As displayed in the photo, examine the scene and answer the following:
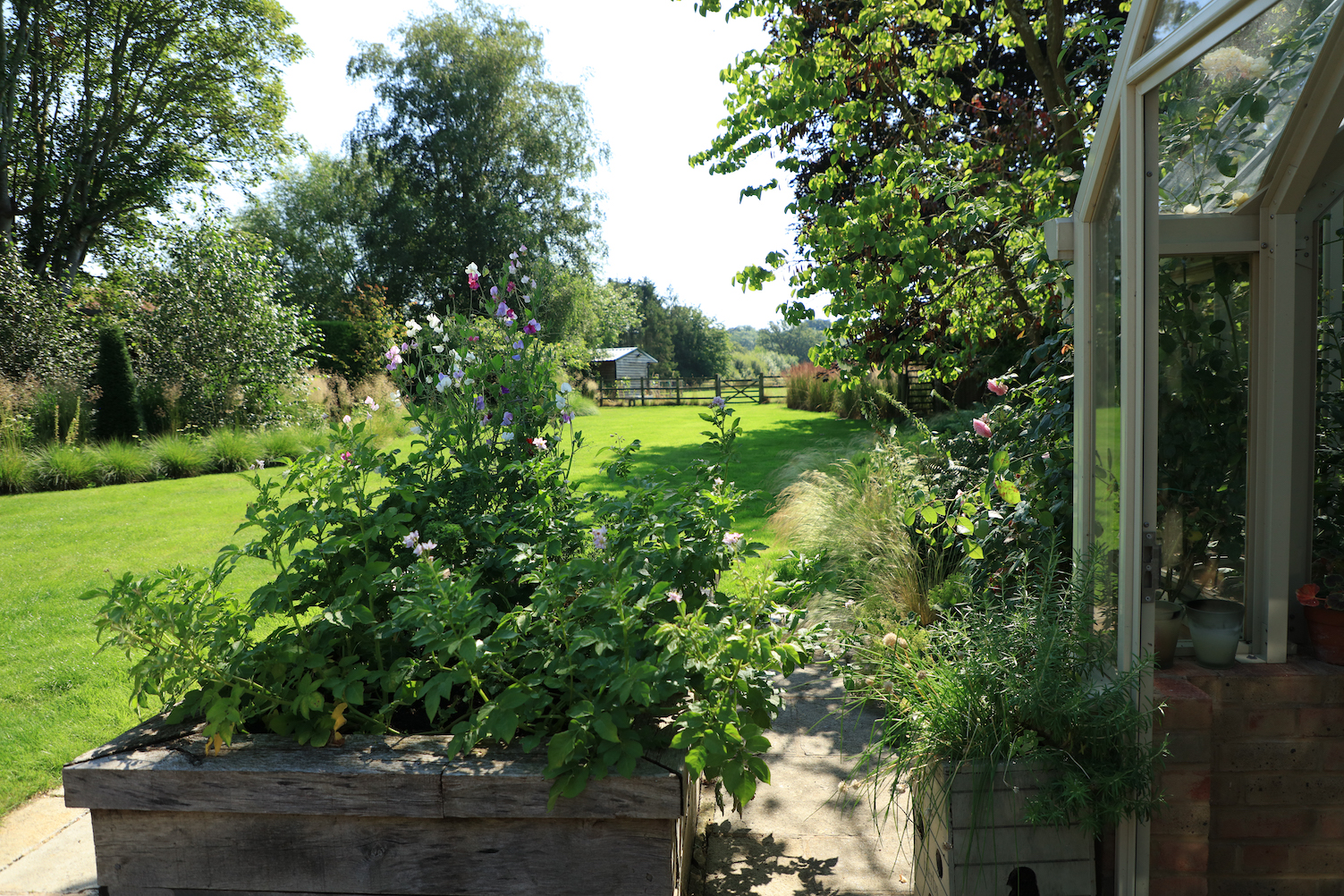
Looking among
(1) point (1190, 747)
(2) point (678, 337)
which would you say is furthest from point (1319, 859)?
(2) point (678, 337)

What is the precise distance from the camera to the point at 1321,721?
6.40 ft

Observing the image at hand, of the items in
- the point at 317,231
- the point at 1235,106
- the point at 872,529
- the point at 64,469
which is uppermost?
the point at 317,231

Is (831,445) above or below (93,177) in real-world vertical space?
below

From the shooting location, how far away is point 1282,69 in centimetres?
166

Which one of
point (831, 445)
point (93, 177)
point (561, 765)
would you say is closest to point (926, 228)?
point (561, 765)

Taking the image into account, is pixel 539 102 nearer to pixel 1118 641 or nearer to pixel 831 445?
pixel 831 445

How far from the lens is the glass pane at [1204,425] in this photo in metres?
1.91

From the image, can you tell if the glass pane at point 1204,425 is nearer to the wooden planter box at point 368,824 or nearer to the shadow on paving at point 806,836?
the shadow on paving at point 806,836

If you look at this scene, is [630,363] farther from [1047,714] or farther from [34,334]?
[1047,714]

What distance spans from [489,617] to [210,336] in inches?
511

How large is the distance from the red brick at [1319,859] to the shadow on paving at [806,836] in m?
0.96

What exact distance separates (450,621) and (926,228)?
3.35 m

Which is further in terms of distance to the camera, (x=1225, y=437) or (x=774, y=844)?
(x=774, y=844)

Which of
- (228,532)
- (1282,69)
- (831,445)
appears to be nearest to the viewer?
(1282,69)
